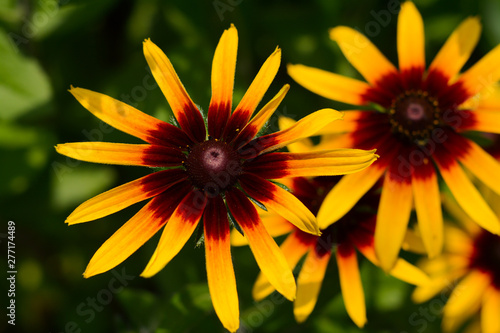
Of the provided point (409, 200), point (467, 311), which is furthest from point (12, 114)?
point (467, 311)

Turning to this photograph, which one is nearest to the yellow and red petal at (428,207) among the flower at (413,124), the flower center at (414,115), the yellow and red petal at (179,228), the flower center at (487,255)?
the flower at (413,124)

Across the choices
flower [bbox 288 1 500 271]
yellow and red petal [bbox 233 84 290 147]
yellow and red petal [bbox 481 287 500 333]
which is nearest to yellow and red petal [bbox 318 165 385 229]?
flower [bbox 288 1 500 271]

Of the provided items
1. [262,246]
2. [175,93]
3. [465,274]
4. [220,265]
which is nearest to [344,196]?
[262,246]

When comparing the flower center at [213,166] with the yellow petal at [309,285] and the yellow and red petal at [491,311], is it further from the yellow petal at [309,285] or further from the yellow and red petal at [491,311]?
the yellow and red petal at [491,311]

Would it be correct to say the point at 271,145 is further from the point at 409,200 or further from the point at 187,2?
the point at 187,2

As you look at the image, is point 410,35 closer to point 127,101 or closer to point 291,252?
point 291,252

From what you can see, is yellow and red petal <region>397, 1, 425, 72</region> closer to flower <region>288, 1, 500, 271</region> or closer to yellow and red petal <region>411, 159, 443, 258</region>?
flower <region>288, 1, 500, 271</region>
